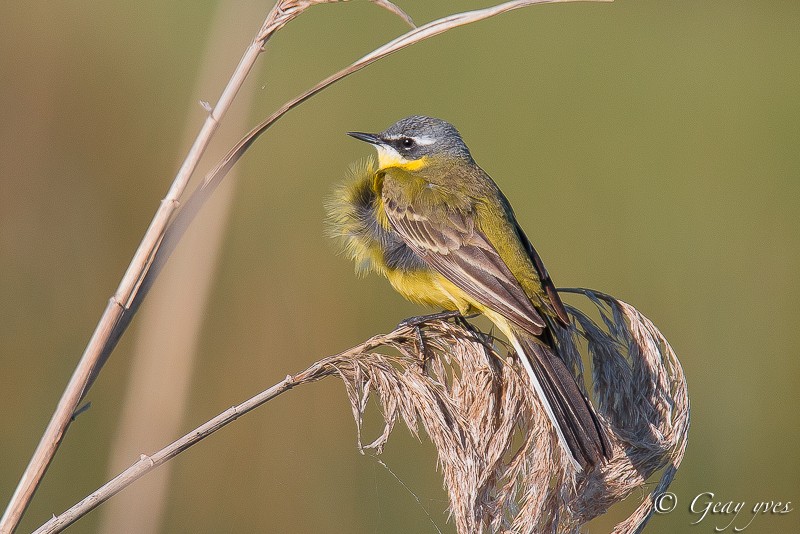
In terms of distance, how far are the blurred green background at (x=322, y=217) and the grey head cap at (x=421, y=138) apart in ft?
4.18

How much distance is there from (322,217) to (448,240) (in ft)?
9.48

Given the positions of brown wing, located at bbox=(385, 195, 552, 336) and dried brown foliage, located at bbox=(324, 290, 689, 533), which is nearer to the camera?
dried brown foliage, located at bbox=(324, 290, 689, 533)

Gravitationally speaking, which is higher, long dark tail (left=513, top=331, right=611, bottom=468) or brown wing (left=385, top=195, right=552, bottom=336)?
brown wing (left=385, top=195, right=552, bottom=336)

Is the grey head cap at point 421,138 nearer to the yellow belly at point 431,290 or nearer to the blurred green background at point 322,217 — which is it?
the yellow belly at point 431,290

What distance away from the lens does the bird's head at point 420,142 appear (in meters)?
4.39

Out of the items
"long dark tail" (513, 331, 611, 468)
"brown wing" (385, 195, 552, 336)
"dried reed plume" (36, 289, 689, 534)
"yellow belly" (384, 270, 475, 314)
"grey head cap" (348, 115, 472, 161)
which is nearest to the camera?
"dried reed plume" (36, 289, 689, 534)

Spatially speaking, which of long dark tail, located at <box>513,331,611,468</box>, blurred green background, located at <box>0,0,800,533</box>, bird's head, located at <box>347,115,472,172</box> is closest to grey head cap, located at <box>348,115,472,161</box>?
bird's head, located at <box>347,115,472,172</box>

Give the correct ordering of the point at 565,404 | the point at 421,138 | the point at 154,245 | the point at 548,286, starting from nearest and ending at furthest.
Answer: the point at 154,245, the point at 565,404, the point at 548,286, the point at 421,138

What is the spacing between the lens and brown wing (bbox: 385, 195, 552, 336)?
3322 mm

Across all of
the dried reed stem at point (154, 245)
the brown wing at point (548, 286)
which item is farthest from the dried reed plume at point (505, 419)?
the brown wing at point (548, 286)

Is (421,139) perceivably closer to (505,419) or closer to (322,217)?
(505,419)

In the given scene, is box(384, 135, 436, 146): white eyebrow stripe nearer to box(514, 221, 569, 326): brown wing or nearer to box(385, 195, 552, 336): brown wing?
box(385, 195, 552, 336): brown wing

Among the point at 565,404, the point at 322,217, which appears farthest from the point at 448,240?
the point at 322,217

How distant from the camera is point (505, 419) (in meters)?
2.58
